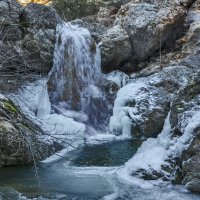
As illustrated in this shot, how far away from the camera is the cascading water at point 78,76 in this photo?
39.6ft

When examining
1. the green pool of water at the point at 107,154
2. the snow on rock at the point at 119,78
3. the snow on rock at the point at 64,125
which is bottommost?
the green pool of water at the point at 107,154

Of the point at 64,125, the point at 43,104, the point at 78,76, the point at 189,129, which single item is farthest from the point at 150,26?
the point at 189,129

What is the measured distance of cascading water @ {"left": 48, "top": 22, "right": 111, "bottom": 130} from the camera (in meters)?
12.1

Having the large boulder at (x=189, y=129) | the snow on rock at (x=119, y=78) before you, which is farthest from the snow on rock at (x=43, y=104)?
the large boulder at (x=189, y=129)

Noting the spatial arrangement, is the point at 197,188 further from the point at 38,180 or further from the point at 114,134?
the point at 114,134

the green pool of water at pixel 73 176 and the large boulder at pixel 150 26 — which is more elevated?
the large boulder at pixel 150 26

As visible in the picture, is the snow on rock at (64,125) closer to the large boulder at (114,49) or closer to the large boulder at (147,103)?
the large boulder at (147,103)

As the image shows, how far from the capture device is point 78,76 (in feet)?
41.3

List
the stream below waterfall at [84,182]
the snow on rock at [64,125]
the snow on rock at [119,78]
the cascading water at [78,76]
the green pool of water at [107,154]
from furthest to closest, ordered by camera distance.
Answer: the snow on rock at [119,78], the cascading water at [78,76], the snow on rock at [64,125], the green pool of water at [107,154], the stream below waterfall at [84,182]

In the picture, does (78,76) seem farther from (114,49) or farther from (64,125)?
(64,125)

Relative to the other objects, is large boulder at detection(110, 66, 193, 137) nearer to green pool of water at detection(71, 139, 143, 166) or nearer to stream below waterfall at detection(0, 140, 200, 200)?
green pool of water at detection(71, 139, 143, 166)

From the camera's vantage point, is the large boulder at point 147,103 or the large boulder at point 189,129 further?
the large boulder at point 147,103

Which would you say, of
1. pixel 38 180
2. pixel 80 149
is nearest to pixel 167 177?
pixel 38 180

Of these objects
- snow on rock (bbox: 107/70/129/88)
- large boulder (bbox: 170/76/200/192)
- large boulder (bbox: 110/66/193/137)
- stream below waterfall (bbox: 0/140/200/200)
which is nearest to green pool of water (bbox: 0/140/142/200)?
stream below waterfall (bbox: 0/140/200/200)
